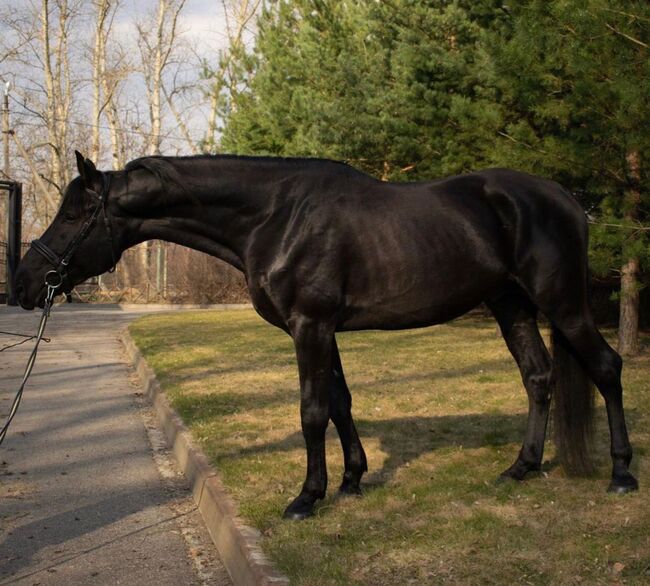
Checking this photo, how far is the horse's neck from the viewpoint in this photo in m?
4.45

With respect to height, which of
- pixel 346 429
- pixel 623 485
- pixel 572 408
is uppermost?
pixel 572 408

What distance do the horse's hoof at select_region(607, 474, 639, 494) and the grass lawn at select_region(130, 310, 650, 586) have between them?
7 cm

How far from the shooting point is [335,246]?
4.35 m

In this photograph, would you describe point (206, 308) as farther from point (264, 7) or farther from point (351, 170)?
point (351, 170)

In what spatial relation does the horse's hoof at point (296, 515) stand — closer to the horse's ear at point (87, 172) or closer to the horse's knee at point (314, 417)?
the horse's knee at point (314, 417)

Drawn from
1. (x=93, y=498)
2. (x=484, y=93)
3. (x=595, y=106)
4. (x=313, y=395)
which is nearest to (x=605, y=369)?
(x=313, y=395)

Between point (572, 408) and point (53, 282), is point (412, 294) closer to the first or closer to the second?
point (572, 408)

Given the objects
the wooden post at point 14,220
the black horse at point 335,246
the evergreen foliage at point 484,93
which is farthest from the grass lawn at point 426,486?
the evergreen foliage at point 484,93

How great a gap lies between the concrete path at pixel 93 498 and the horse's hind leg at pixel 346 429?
93cm

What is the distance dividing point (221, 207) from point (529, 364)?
227cm

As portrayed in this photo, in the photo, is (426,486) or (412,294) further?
(426,486)

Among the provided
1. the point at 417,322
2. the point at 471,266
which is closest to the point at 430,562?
the point at 417,322

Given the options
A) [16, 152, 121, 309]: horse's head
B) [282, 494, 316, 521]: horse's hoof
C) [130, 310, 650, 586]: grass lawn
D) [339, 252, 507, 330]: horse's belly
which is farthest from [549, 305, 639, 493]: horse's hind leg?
[16, 152, 121, 309]: horse's head

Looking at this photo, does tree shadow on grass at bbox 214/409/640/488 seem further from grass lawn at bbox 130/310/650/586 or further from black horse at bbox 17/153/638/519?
black horse at bbox 17/153/638/519
